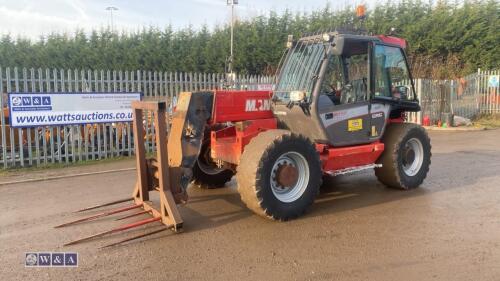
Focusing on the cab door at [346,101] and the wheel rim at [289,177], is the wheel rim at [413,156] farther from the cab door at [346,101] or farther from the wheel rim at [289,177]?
the wheel rim at [289,177]

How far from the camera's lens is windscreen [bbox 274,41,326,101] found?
6.17m

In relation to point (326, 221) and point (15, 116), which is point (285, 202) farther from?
point (15, 116)

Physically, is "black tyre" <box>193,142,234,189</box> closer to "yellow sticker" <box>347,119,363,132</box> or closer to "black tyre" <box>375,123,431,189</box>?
"yellow sticker" <box>347,119,363,132</box>

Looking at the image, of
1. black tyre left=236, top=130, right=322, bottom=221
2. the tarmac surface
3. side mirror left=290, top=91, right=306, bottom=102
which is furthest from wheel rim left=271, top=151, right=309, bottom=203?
side mirror left=290, top=91, right=306, bottom=102

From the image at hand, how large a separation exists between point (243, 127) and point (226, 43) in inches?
960

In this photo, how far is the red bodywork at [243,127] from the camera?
5.95 metres

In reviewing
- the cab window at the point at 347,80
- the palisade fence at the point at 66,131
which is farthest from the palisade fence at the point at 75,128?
the cab window at the point at 347,80

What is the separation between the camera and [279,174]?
552cm

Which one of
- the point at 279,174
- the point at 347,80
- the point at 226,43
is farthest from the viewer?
the point at 226,43

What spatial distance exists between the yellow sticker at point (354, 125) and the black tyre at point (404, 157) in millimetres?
702

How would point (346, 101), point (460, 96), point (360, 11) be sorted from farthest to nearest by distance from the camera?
point (460, 96)
point (360, 11)
point (346, 101)

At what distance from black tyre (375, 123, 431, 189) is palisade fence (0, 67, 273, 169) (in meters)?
3.33

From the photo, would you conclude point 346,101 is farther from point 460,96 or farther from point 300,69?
point 460,96

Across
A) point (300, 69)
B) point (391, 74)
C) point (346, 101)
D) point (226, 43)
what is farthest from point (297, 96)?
point (226, 43)
